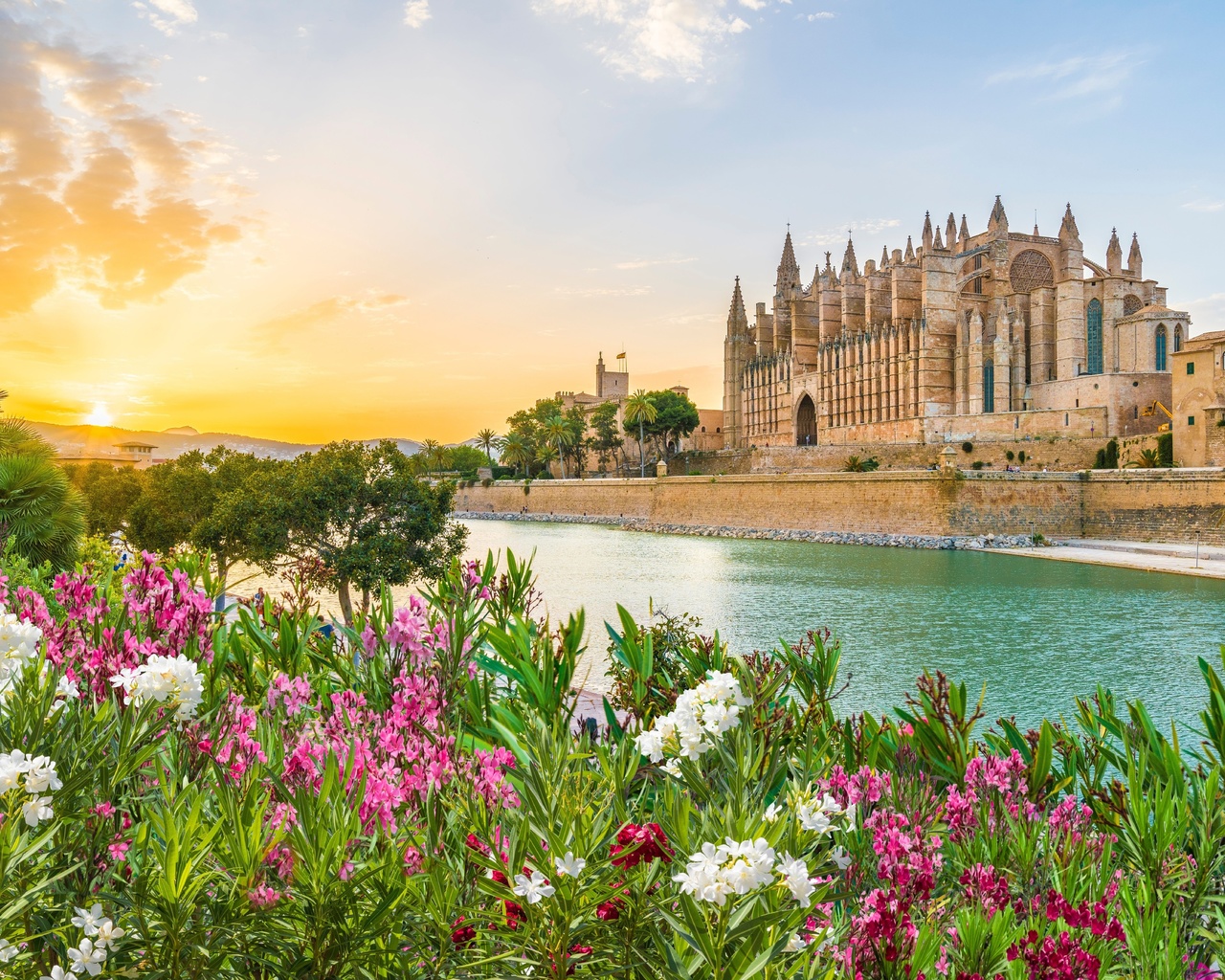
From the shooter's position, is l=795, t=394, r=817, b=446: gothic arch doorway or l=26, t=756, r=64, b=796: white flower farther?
l=795, t=394, r=817, b=446: gothic arch doorway

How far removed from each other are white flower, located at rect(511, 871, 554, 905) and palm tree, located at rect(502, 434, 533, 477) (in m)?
73.0

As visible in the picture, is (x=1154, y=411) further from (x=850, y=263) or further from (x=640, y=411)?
(x=640, y=411)

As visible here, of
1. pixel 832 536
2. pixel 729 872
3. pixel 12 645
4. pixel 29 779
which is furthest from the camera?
pixel 832 536

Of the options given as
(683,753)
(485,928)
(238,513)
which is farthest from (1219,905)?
(238,513)

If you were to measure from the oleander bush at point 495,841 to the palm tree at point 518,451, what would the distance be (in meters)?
71.7

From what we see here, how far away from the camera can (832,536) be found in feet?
129

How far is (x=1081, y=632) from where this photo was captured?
17.2 m

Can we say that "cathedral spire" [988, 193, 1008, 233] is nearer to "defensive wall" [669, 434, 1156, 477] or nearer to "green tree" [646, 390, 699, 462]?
"defensive wall" [669, 434, 1156, 477]

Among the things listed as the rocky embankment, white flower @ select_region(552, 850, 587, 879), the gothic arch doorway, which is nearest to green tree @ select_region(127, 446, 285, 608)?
white flower @ select_region(552, 850, 587, 879)

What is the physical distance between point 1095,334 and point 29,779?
51629 millimetres

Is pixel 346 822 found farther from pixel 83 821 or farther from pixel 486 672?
pixel 486 672

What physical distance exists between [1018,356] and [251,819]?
166ft

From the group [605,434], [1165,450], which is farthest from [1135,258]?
[605,434]

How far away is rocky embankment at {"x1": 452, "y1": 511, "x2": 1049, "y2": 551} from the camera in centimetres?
3516
